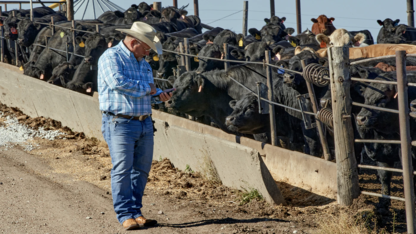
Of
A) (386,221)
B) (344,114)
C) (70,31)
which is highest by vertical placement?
(70,31)

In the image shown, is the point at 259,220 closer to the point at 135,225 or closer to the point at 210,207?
the point at 210,207

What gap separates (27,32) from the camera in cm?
1548

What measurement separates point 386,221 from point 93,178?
3.50m

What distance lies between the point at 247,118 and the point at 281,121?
2.02 feet

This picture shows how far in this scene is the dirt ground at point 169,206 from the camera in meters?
4.94

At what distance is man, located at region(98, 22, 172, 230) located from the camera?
4781 mm

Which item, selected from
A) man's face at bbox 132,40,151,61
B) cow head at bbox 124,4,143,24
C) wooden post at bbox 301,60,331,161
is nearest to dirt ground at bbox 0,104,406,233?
wooden post at bbox 301,60,331,161

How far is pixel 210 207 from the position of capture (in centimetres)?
565

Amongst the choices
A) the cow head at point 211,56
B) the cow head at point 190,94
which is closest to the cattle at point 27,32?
the cow head at point 211,56

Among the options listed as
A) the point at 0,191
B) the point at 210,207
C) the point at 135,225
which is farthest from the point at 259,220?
the point at 0,191

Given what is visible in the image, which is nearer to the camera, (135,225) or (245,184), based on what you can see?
(135,225)

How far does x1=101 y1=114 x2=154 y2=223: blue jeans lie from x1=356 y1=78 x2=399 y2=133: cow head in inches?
96.6

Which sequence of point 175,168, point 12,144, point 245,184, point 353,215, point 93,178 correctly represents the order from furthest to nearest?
1. point 12,144
2. point 175,168
3. point 93,178
4. point 245,184
5. point 353,215

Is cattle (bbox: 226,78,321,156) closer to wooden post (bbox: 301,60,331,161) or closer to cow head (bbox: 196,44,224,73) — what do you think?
wooden post (bbox: 301,60,331,161)
